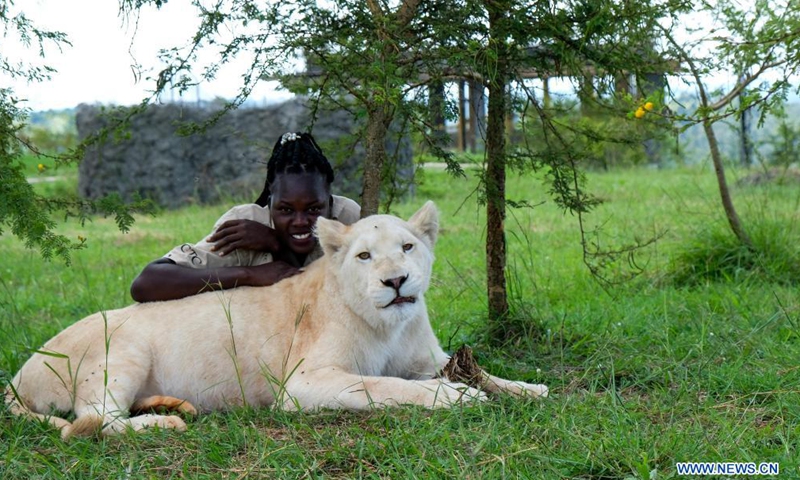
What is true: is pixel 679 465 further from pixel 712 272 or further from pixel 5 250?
pixel 5 250

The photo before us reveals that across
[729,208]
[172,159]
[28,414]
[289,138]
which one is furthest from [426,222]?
[172,159]

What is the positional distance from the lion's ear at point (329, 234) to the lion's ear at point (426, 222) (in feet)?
1.21

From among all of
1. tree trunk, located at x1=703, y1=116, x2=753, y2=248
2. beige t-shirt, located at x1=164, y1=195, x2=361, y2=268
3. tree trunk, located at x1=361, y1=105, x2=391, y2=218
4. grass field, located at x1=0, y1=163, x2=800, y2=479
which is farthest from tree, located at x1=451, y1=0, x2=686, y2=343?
tree trunk, located at x1=703, y1=116, x2=753, y2=248

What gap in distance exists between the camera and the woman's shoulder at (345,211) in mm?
5437

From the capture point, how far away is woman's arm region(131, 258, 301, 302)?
4.86 m

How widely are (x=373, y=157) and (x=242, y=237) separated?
0.88 meters

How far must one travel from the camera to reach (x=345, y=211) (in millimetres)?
5469

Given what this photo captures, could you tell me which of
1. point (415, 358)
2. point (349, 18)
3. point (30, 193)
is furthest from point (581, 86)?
point (30, 193)

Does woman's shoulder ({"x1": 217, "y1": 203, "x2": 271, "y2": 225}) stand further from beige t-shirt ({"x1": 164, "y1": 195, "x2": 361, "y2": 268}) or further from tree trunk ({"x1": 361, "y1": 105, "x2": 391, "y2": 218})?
tree trunk ({"x1": 361, "y1": 105, "x2": 391, "y2": 218})

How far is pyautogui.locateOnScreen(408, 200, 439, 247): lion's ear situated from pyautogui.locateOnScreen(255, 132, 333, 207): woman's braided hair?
0.81 meters

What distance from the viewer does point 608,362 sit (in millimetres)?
4770

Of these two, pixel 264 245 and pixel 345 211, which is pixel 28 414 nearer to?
pixel 264 245

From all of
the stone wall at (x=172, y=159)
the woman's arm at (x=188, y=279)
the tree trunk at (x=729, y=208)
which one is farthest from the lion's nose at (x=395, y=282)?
the stone wall at (x=172, y=159)

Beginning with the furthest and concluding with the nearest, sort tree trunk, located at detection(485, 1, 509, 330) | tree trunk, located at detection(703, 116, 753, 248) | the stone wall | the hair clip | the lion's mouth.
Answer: the stone wall → tree trunk, located at detection(703, 116, 753, 248) → the hair clip → tree trunk, located at detection(485, 1, 509, 330) → the lion's mouth
